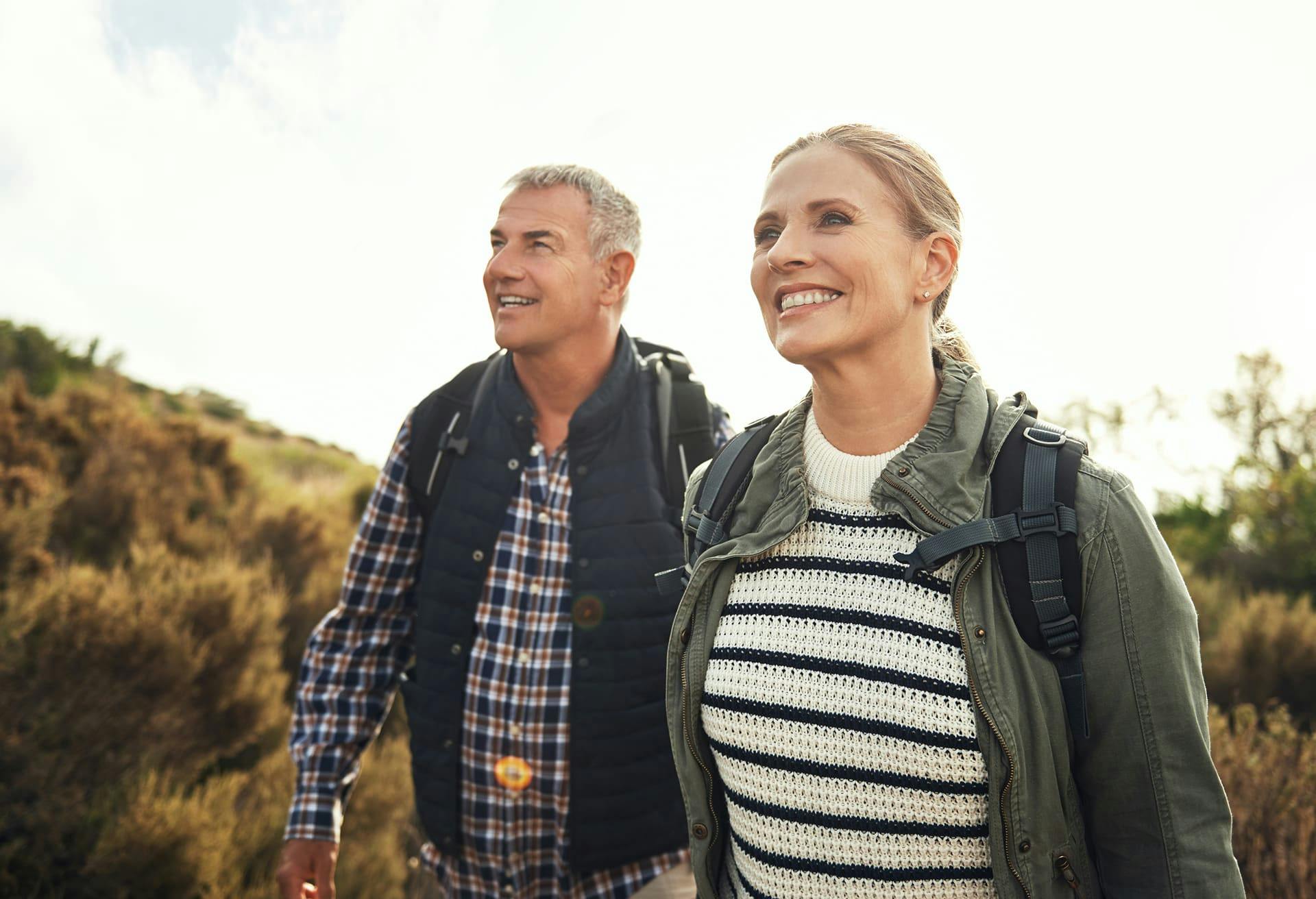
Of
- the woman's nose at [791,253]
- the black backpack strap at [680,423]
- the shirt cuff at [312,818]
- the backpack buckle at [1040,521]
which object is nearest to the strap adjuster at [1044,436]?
the backpack buckle at [1040,521]

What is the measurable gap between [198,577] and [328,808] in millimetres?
3876

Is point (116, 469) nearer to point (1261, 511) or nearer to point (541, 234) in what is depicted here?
point (541, 234)

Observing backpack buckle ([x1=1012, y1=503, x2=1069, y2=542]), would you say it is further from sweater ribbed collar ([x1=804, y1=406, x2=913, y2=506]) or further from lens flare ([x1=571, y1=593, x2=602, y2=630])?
lens flare ([x1=571, y1=593, x2=602, y2=630])

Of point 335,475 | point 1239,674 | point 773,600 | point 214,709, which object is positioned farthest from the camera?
point 335,475

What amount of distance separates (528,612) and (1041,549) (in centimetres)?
160

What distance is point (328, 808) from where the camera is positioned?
8.66 ft

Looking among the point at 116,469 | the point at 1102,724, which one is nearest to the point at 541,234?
the point at 1102,724

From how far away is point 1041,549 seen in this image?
1.47 metres

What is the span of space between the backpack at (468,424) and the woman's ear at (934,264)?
41.3 inches

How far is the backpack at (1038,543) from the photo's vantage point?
4.75ft

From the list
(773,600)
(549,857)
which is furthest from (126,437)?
(773,600)

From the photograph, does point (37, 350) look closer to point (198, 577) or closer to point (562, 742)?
point (198, 577)

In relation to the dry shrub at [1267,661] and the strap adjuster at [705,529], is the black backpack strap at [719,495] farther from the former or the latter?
the dry shrub at [1267,661]

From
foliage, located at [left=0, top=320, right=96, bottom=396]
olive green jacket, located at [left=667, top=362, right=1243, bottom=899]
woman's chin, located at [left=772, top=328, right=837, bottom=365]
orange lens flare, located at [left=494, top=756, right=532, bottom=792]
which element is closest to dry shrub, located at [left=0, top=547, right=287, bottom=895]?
orange lens flare, located at [left=494, top=756, right=532, bottom=792]
